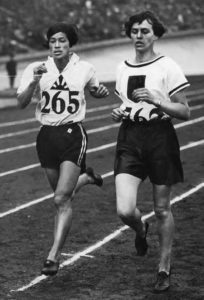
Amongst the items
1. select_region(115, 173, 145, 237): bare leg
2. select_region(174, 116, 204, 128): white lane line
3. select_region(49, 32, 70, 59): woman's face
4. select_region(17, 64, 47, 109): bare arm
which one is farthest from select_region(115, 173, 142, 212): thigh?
select_region(174, 116, 204, 128): white lane line

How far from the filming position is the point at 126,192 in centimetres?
624

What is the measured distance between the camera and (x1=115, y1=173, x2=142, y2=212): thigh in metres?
6.24

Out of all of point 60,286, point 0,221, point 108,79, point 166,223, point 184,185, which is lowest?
point 108,79

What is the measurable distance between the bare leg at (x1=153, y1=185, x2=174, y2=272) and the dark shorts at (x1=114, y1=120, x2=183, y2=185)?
7 cm

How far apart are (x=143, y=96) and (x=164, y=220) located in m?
1.04

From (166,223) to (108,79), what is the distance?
2206 centimetres

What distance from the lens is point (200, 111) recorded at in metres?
19.6

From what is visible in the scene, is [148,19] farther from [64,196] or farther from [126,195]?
[64,196]

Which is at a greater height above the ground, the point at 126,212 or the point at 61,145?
the point at 61,145

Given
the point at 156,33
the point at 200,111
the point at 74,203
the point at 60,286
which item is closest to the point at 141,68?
the point at 156,33

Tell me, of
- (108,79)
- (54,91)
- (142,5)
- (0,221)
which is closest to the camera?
(54,91)

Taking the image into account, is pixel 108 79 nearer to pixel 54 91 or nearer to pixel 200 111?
pixel 200 111

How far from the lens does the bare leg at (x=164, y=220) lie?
6273 millimetres

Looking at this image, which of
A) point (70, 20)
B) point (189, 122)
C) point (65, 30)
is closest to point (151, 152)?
point (65, 30)
